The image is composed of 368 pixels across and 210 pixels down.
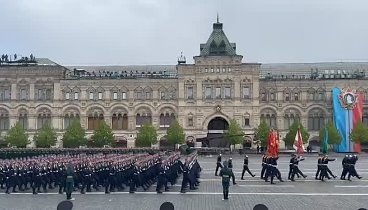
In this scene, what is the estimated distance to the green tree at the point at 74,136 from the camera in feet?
229

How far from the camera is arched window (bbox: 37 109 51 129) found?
246 feet

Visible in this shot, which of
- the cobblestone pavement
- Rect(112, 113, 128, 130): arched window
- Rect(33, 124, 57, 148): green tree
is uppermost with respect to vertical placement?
Rect(112, 113, 128, 130): arched window

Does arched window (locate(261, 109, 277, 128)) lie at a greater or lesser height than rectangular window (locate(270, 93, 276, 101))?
lesser

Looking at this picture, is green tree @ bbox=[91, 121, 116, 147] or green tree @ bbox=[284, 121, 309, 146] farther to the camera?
green tree @ bbox=[91, 121, 116, 147]

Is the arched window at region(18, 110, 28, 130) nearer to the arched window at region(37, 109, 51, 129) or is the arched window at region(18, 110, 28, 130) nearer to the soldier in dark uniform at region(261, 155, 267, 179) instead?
the arched window at region(37, 109, 51, 129)

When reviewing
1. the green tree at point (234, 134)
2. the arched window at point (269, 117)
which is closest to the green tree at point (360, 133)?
the arched window at point (269, 117)

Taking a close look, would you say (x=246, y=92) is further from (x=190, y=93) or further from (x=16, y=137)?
(x=16, y=137)

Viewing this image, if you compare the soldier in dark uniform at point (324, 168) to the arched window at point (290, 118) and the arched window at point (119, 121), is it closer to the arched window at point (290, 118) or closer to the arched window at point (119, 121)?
the arched window at point (290, 118)

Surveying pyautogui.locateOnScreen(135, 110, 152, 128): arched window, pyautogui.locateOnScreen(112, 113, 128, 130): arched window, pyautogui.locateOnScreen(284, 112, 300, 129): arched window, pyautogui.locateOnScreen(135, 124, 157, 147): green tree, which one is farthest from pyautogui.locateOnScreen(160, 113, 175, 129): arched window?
pyautogui.locateOnScreen(284, 112, 300, 129): arched window

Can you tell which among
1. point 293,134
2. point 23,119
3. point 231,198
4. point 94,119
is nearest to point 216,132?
point 293,134

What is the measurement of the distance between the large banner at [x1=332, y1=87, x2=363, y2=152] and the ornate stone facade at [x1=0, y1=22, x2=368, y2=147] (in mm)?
1930

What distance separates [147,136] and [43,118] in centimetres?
1564

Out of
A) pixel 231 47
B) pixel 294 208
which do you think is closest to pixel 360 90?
pixel 231 47

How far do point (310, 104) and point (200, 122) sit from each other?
14.7m
